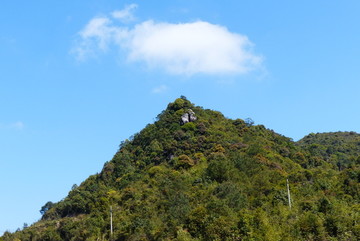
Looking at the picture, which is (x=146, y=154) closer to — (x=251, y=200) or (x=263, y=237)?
(x=251, y=200)

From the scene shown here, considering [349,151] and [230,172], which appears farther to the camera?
[349,151]

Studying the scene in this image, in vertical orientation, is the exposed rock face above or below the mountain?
above

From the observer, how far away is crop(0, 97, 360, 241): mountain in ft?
132

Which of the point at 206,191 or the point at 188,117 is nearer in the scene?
the point at 206,191

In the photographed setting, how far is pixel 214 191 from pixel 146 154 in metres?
28.5

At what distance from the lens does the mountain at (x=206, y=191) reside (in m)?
40.1

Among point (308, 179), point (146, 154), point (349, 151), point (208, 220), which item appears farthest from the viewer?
point (349, 151)

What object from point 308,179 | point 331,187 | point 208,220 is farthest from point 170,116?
point 208,220

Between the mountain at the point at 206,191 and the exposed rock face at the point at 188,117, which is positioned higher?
the exposed rock face at the point at 188,117

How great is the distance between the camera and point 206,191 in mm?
56500

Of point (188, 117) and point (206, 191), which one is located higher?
point (188, 117)

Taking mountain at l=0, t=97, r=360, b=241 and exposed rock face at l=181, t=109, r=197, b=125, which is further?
exposed rock face at l=181, t=109, r=197, b=125

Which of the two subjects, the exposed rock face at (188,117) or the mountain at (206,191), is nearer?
the mountain at (206,191)

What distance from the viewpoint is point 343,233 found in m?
37.8
